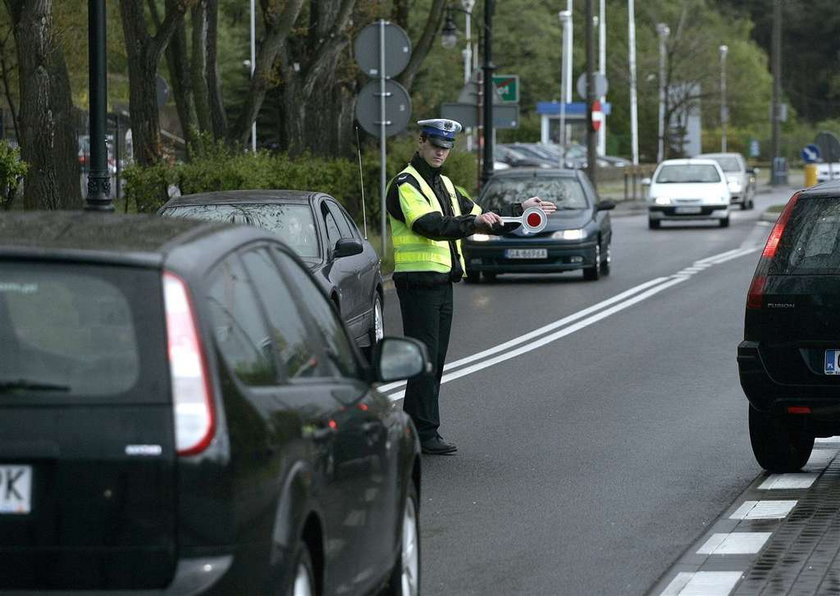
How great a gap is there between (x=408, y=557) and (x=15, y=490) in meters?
2.35

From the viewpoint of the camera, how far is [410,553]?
674 cm

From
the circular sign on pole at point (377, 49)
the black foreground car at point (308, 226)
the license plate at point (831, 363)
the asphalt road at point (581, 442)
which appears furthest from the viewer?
the circular sign on pole at point (377, 49)

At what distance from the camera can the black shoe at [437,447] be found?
1116 centimetres

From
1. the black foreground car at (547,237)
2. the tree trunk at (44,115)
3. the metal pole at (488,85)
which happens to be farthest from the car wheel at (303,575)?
the metal pole at (488,85)

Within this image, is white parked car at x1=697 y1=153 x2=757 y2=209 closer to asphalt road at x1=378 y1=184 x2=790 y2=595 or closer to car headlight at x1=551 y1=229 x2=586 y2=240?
car headlight at x1=551 y1=229 x2=586 y2=240

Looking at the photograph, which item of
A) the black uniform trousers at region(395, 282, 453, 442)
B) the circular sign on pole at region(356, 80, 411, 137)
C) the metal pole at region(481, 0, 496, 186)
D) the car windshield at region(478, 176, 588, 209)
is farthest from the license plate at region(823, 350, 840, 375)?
the metal pole at region(481, 0, 496, 186)

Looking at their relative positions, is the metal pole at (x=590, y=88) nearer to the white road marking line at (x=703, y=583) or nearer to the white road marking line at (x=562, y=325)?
the white road marking line at (x=562, y=325)

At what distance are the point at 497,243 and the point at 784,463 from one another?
1580 cm

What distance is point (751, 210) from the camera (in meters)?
55.0

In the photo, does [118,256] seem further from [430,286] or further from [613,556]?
[430,286]

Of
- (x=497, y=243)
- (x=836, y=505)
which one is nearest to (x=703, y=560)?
(x=836, y=505)

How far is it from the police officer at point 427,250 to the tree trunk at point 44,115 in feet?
32.9

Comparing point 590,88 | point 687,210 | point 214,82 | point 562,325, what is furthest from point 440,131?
point 590,88

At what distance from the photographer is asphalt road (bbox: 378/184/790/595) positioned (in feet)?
26.7
